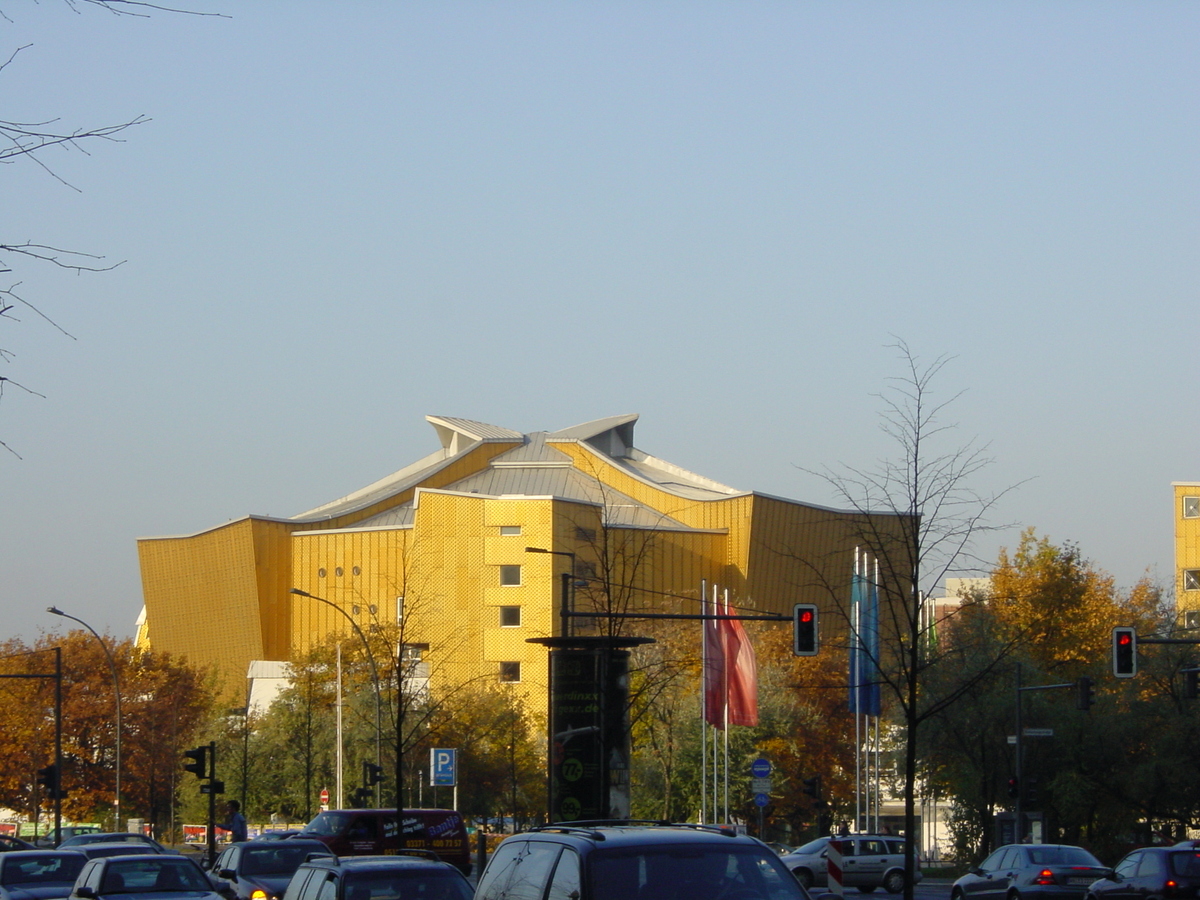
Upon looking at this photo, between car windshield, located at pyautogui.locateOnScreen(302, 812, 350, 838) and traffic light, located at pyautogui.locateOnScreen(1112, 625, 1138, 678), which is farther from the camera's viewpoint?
car windshield, located at pyautogui.locateOnScreen(302, 812, 350, 838)

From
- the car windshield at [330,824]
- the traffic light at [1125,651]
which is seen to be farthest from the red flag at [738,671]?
the traffic light at [1125,651]

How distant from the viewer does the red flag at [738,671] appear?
49.3m

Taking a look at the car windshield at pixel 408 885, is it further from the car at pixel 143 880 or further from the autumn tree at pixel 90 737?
the autumn tree at pixel 90 737

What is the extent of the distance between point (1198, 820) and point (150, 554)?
87.0 metres

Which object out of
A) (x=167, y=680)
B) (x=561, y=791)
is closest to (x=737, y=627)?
(x=561, y=791)

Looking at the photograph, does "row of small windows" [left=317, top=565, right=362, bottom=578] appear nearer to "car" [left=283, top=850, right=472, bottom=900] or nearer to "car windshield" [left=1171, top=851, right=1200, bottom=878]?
"car windshield" [left=1171, top=851, right=1200, bottom=878]

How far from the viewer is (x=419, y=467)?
145250 millimetres

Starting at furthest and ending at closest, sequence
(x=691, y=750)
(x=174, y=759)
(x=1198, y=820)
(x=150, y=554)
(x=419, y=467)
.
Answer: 1. (x=419, y=467)
2. (x=150, y=554)
3. (x=174, y=759)
4. (x=691, y=750)
5. (x=1198, y=820)

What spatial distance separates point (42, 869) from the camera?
70.6 feet

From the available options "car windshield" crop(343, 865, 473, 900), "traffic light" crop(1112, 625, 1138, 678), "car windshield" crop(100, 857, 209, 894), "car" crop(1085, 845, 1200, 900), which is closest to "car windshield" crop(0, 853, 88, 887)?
"car windshield" crop(100, 857, 209, 894)

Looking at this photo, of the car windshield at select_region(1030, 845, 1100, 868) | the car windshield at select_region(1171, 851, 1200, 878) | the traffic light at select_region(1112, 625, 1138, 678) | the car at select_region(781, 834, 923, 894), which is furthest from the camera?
the car at select_region(781, 834, 923, 894)

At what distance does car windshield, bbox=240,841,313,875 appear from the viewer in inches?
901

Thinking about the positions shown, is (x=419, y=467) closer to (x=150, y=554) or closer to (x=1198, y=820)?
(x=150, y=554)

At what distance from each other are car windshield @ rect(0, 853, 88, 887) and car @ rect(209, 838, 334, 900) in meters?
1.86
